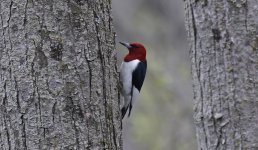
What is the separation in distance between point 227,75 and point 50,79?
1023 millimetres

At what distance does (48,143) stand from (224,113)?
1.01m

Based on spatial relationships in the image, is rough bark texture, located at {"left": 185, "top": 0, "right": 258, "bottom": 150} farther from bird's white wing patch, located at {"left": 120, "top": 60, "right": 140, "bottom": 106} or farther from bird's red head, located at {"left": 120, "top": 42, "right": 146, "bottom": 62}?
bird's red head, located at {"left": 120, "top": 42, "right": 146, "bottom": 62}

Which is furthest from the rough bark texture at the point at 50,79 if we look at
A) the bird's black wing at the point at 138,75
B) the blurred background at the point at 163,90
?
the blurred background at the point at 163,90

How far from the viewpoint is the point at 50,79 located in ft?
13.5

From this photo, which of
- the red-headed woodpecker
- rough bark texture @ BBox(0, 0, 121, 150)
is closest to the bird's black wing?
the red-headed woodpecker

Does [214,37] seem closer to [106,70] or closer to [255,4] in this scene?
[255,4]

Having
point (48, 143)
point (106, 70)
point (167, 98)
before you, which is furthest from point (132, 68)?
point (167, 98)

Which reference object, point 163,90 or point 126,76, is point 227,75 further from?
point 163,90

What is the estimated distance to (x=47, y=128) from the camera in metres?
4.05

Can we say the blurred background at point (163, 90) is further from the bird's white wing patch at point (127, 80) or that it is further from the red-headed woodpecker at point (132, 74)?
the bird's white wing patch at point (127, 80)

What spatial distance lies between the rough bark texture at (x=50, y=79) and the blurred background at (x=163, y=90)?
25.7 ft

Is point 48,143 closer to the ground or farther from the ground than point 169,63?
farther from the ground

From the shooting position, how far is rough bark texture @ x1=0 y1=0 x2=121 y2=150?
4.07 metres

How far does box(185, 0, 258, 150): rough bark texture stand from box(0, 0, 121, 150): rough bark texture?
69 centimetres
